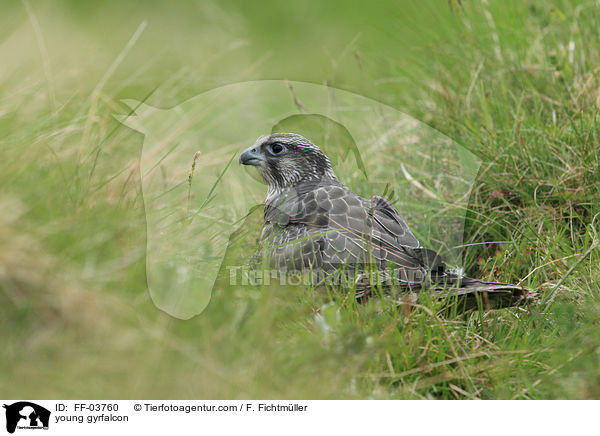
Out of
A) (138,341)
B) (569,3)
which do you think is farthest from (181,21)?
(138,341)

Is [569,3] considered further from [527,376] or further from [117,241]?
[117,241]

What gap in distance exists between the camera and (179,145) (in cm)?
434

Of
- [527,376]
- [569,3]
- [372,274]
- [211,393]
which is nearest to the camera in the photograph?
[211,393]

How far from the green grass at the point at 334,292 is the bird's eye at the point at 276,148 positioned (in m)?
0.89

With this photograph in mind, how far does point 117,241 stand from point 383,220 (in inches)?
68.2

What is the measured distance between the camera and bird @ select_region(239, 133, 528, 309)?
3941 millimetres

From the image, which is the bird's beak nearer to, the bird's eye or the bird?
the bird

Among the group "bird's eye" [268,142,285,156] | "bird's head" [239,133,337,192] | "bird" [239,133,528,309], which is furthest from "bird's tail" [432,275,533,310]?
"bird's eye" [268,142,285,156]

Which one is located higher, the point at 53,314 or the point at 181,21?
the point at 181,21

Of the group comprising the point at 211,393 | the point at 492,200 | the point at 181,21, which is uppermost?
the point at 181,21
